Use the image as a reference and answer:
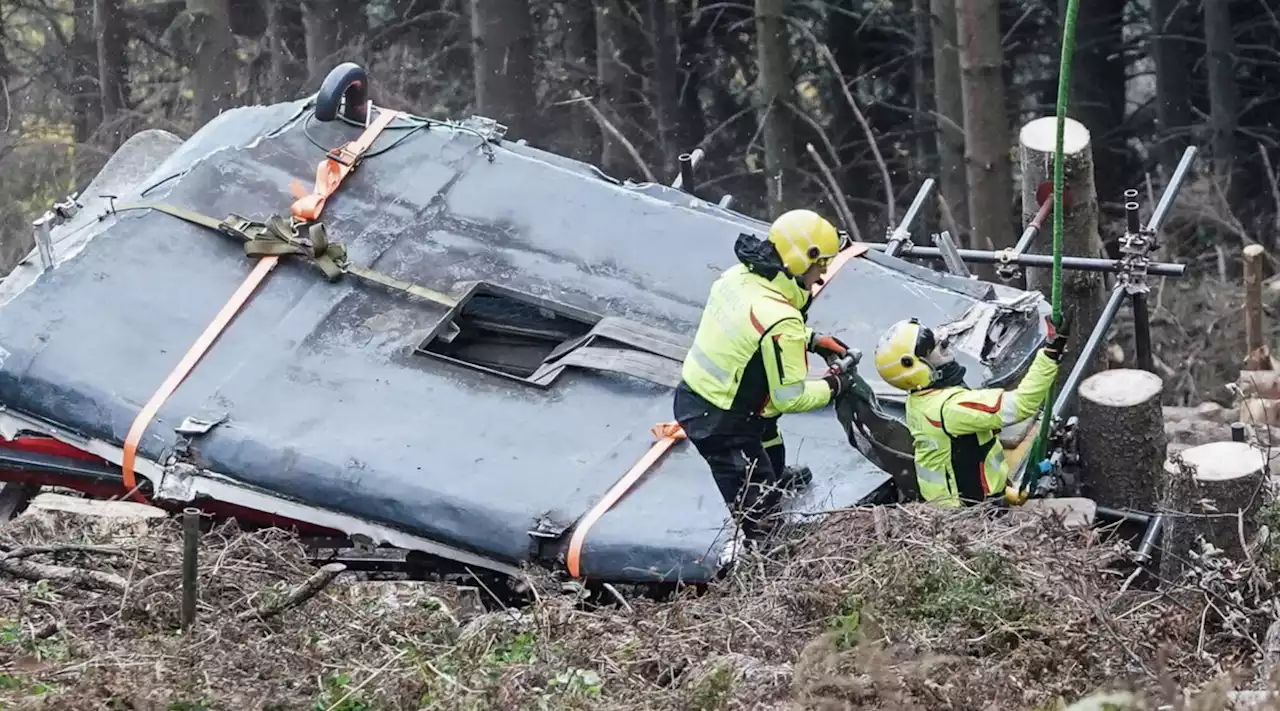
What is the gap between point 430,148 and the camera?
22.1 feet

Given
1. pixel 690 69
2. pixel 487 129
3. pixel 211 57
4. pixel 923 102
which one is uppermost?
pixel 487 129

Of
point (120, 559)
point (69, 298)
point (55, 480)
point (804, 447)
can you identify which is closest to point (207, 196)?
point (69, 298)

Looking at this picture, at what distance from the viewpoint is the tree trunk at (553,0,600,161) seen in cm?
1492

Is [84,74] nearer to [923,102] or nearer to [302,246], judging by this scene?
[923,102]

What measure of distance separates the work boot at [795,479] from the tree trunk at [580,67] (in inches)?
375

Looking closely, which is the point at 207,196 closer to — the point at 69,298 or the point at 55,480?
the point at 69,298

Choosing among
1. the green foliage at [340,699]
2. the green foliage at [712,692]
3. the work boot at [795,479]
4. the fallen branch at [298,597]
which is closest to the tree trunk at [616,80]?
the work boot at [795,479]

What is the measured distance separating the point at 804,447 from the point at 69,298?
260 centimetres

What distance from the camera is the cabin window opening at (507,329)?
6078 millimetres

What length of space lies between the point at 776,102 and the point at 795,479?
7.71 metres

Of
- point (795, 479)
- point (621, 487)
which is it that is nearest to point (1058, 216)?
point (795, 479)

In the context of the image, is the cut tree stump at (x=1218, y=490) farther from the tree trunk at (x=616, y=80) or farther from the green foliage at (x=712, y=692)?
the tree trunk at (x=616, y=80)

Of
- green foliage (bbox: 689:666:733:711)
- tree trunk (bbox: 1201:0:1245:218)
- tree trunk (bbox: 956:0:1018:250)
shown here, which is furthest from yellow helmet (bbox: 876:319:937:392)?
tree trunk (bbox: 1201:0:1245:218)

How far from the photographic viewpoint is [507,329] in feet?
20.4
